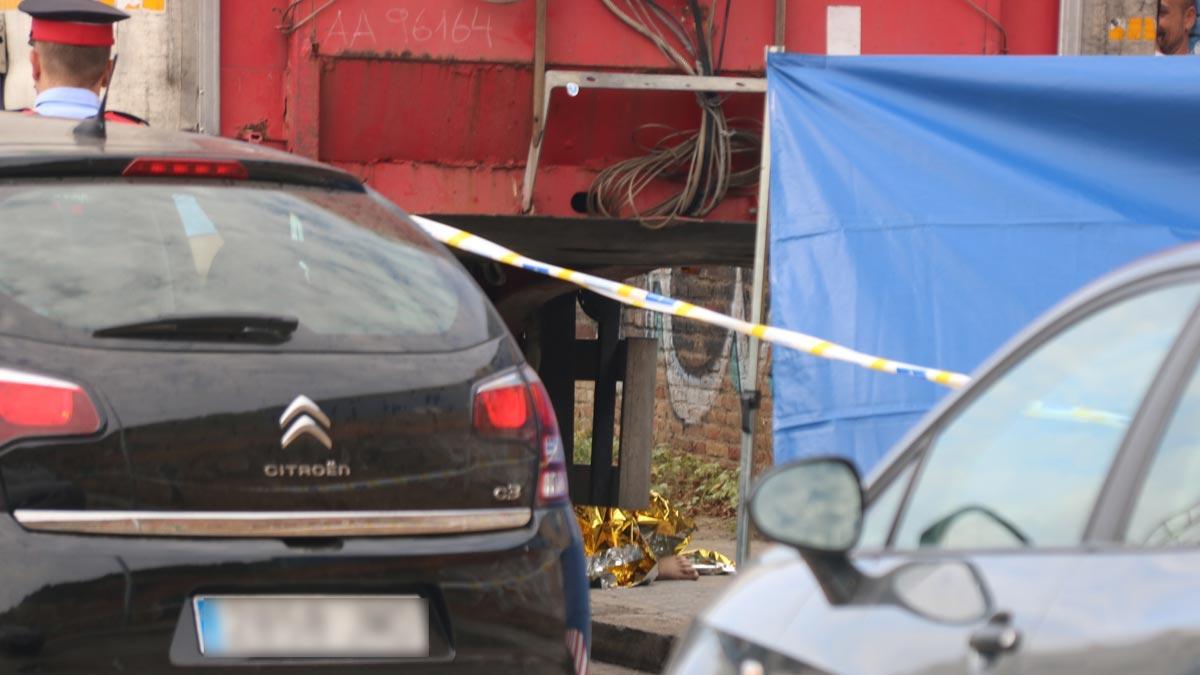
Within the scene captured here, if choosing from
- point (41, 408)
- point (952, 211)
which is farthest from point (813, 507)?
point (952, 211)

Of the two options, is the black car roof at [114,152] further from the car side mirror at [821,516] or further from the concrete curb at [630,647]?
the concrete curb at [630,647]

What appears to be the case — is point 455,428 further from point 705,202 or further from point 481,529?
point 705,202

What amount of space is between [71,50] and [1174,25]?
14.5ft

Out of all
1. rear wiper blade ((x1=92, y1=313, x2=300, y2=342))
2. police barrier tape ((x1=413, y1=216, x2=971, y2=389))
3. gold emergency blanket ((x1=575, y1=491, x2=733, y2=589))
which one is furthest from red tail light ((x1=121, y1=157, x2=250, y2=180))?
gold emergency blanket ((x1=575, y1=491, x2=733, y2=589))

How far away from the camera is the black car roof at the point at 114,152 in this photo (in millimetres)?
4180

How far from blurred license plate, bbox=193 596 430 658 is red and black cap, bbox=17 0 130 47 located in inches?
121

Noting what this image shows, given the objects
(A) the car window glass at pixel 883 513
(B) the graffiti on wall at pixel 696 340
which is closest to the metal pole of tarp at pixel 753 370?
(A) the car window glass at pixel 883 513

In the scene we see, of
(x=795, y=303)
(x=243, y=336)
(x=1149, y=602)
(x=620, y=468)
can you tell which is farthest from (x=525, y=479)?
(x=620, y=468)

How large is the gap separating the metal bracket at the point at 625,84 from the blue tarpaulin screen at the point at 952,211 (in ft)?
4.55

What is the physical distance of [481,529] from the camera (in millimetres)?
4133

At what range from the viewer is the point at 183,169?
14.3 ft

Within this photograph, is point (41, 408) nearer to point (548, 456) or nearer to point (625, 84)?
point (548, 456)

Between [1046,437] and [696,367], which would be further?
[696,367]

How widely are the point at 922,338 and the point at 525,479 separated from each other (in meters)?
1.86
